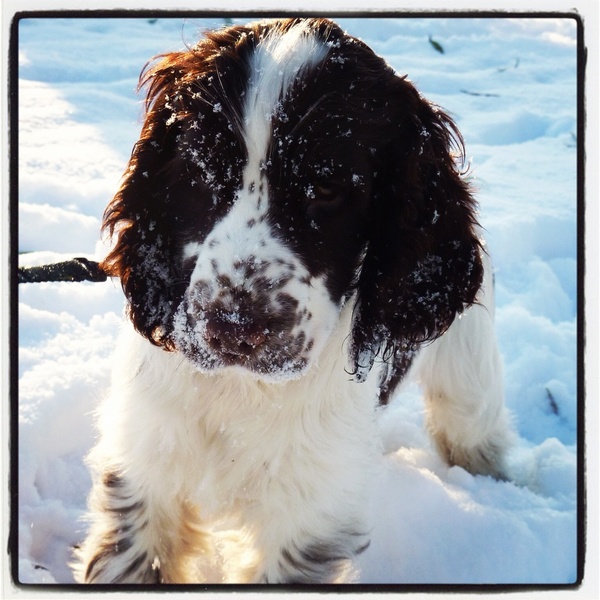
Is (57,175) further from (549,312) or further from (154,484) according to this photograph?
(549,312)

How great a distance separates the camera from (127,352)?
2492 millimetres

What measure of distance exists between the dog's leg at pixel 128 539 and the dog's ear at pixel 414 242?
2.59 ft

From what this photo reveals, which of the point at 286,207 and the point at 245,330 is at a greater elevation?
the point at 286,207

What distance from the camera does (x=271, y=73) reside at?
209 cm

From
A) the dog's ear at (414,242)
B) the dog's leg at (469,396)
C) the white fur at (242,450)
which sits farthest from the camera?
the dog's leg at (469,396)

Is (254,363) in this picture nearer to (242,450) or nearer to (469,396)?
(242,450)

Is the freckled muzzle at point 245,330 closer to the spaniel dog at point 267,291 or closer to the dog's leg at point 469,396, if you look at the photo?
the spaniel dog at point 267,291

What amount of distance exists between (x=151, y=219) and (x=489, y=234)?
71.0 inches

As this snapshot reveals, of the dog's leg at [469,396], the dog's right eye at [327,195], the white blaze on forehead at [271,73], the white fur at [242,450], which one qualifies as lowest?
the dog's leg at [469,396]

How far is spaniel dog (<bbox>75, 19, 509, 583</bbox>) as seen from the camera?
80.4 inches

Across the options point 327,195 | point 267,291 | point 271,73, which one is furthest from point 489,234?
point 267,291

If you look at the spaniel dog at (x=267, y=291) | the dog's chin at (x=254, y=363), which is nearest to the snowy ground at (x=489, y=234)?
the spaniel dog at (x=267, y=291)

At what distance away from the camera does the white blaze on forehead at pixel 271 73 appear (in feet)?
6.70

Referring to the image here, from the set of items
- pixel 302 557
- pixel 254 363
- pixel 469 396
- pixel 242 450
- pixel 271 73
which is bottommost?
pixel 469 396
